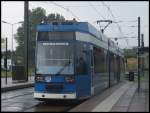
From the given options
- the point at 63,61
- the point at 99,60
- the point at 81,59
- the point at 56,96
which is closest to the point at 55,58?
the point at 63,61

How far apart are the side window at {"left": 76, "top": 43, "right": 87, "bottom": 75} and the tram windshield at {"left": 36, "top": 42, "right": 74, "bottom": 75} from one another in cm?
40

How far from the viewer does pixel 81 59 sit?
22609 mm

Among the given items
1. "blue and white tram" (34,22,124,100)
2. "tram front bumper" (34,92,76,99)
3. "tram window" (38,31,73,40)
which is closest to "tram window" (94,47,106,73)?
"blue and white tram" (34,22,124,100)

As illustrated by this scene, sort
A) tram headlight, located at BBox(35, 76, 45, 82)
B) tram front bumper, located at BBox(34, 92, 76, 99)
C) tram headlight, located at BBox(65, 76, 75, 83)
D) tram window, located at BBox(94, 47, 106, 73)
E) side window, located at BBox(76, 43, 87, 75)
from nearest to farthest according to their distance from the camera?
tram front bumper, located at BBox(34, 92, 76, 99)
tram headlight, located at BBox(65, 76, 75, 83)
tram headlight, located at BBox(35, 76, 45, 82)
side window, located at BBox(76, 43, 87, 75)
tram window, located at BBox(94, 47, 106, 73)

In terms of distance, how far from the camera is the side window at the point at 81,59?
22328 mm

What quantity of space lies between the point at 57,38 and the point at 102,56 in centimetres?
670

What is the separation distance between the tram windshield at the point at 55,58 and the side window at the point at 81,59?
0.40 meters

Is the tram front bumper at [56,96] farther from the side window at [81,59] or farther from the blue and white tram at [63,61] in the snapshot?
the side window at [81,59]

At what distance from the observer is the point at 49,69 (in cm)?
2191

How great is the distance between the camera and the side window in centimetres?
2233

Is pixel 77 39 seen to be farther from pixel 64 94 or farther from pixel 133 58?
pixel 133 58

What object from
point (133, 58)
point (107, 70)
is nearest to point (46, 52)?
point (107, 70)

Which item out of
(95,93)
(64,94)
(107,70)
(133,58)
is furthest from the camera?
(133,58)

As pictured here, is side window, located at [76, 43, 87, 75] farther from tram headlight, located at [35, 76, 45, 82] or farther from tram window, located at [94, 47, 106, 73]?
tram window, located at [94, 47, 106, 73]
